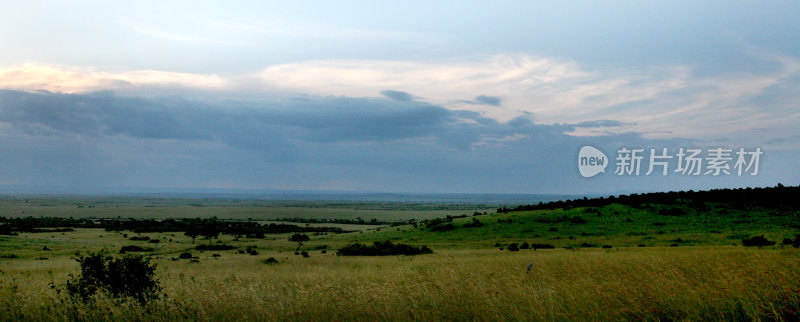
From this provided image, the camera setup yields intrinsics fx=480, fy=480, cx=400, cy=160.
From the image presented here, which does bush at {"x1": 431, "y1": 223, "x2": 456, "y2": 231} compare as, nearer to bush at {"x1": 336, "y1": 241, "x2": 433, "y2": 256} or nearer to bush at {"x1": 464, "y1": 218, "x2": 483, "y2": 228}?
bush at {"x1": 464, "y1": 218, "x2": 483, "y2": 228}

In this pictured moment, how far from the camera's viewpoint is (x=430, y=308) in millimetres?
8008

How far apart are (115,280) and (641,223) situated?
46711 millimetres

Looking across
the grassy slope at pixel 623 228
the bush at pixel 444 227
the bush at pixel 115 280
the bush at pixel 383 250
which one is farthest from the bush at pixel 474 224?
the bush at pixel 115 280

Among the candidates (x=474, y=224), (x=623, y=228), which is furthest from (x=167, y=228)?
(x=623, y=228)

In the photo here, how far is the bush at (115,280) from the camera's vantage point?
1091 centimetres

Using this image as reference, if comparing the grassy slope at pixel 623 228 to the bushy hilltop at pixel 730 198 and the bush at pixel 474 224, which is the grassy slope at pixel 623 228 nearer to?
the bush at pixel 474 224

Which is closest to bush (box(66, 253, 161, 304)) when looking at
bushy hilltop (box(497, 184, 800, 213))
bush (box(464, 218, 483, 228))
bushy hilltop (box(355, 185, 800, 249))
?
bushy hilltop (box(355, 185, 800, 249))


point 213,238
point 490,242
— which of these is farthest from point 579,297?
point 213,238

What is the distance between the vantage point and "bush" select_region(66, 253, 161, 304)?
1091 cm

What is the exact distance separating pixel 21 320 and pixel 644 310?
10484 millimetres

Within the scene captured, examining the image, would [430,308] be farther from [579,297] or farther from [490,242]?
[490,242]

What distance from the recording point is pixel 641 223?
46938mm

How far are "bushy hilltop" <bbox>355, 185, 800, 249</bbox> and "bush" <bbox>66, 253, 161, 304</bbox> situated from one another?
104 ft

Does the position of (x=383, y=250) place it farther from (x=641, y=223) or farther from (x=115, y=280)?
(x=115, y=280)
